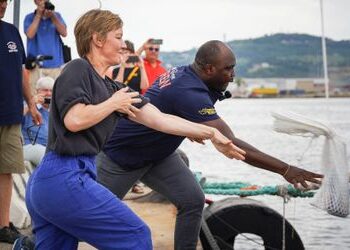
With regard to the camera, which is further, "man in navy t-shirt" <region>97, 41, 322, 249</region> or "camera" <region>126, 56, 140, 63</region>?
"camera" <region>126, 56, 140, 63</region>

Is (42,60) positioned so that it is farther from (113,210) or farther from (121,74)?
(113,210)

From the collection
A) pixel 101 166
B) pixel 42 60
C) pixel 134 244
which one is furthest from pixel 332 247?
pixel 134 244

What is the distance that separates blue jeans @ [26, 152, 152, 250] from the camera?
368cm

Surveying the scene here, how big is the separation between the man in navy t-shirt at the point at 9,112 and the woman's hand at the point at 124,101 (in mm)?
2293

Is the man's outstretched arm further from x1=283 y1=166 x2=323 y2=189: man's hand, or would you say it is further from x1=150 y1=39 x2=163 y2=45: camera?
x1=150 y1=39 x2=163 y2=45: camera

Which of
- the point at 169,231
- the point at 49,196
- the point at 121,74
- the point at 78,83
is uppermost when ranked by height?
the point at 78,83

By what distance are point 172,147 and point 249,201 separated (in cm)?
147

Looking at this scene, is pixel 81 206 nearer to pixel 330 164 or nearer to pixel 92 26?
pixel 92 26

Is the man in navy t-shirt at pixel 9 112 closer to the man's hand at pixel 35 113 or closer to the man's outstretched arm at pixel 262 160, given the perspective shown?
the man's hand at pixel 35 113

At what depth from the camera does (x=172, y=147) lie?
549 centimetres

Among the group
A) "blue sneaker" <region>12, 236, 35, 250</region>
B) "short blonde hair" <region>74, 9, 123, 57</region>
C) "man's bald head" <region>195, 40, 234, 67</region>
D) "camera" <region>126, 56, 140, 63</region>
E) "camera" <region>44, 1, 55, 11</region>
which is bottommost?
"blue sneaker" <region>12, 236, 35, 250</region>

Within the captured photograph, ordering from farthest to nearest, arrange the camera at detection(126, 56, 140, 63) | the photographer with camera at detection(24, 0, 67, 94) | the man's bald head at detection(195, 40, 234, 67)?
1. the camera at detection(126, 56, 140, 63)
2. the photographer with camera at detection(24, 0, 67, 94)
3. the man's bald head at detection(195, 40, 234, 67)

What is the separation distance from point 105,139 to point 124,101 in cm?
27

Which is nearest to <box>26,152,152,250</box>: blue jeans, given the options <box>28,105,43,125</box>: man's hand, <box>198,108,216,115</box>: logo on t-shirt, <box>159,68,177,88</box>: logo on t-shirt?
<box>198,108,216,115</box>: logo on t-shirt
